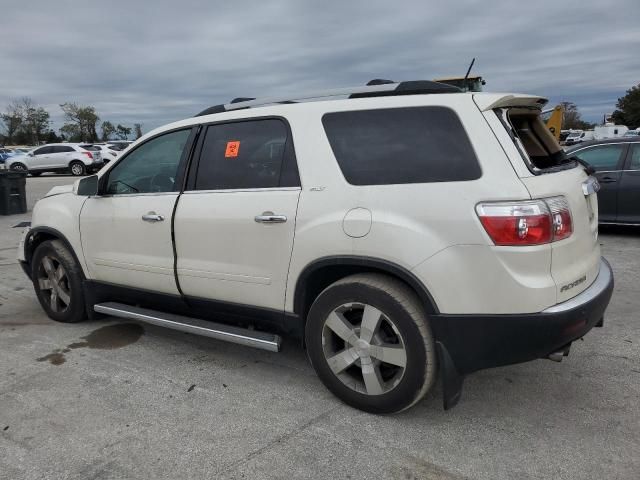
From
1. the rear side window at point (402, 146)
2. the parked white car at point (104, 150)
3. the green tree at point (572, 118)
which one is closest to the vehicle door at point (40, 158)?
the parked white car at point (104, 150)

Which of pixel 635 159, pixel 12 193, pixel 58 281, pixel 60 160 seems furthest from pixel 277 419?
pixel 60 160

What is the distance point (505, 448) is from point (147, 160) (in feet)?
10.4

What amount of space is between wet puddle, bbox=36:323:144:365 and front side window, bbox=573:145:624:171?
6901 millimetres

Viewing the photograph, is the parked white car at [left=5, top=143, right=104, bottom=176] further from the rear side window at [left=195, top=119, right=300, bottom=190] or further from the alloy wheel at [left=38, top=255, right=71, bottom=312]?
the rear side window at [left=195, top=119, right=300, bottom=190]

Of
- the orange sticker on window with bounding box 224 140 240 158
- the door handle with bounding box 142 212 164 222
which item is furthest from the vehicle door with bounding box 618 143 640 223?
the door handle with bounding box 142 212 164 222

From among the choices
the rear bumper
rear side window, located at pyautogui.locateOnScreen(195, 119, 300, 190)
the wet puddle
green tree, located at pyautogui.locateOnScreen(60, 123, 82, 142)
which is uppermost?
green tree, located at pyautogui.locateOnScreen(60, 123, 82, 142)

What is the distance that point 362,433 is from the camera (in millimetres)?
2832

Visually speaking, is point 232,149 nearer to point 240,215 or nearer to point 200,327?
point 240,215

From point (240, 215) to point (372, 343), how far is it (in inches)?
45.1

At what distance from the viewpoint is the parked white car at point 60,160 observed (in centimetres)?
2650

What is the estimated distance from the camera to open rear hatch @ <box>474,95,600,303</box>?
2.58 m

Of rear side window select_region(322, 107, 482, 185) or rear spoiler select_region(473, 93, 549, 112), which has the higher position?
rear spoiler select_region(473, 93, 549, 112)

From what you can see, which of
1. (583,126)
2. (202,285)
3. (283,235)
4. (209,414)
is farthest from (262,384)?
(583,126)

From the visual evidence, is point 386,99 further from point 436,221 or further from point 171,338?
point 171,338
